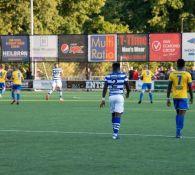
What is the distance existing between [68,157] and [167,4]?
67487 mm

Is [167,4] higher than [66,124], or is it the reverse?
[167,4]

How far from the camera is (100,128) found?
21.9 metres

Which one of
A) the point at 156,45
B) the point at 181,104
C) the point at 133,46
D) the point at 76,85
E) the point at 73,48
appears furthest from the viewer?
the point at 73,48

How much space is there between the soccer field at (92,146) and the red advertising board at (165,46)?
2642 cm

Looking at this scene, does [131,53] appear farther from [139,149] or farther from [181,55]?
[139,149]

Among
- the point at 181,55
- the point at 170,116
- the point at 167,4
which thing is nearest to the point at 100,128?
the point at 170,116

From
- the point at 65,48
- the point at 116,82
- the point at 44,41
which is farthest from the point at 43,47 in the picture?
the point at 116,82

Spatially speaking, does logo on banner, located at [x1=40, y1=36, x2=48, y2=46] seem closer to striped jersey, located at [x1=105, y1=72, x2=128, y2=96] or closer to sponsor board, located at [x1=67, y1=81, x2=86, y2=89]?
sponsor board, located at [x1=67, y1=81, x2=86, y2=89]

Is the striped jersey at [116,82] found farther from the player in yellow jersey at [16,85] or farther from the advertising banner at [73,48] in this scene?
the advertising banner at [73,48]

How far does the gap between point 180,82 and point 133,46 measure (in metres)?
35.5

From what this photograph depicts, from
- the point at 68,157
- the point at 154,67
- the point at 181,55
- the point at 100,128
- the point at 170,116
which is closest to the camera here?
the point at 68,157

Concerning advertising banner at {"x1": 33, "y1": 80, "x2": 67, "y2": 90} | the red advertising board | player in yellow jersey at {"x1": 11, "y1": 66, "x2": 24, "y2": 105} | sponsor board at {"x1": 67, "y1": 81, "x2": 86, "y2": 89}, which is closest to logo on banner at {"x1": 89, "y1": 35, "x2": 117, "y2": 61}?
sponsor board at {"x1": 67, "y1": 81, "x2": 86, "y2": 89}

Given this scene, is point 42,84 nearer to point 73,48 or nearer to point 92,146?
point 73,48

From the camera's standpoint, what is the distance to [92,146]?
16.7 metres
